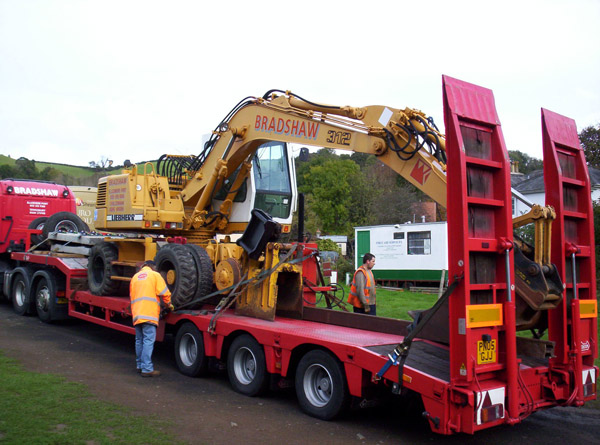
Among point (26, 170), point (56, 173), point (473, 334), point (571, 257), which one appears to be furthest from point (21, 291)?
point (26, 170)

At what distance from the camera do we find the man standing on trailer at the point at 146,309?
8008 mm

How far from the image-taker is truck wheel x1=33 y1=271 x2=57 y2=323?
1184 cm

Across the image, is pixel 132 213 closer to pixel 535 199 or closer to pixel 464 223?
pixel 464 223

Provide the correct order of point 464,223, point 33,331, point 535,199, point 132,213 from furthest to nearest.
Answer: point 535,199 < point 33,331 < point 132,213 < point 464,223

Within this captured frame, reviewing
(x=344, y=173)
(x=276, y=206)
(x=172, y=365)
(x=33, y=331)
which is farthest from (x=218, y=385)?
(x=344, y=173)

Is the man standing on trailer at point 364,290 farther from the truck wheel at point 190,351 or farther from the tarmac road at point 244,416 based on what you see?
the truck wheel at point 190,351

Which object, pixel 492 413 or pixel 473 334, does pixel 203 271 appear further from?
pixel 492 413

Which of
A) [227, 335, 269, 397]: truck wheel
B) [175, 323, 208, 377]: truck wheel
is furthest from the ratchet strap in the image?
[175, 323, 208, 377]: truck wheel

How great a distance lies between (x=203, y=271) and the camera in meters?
8.63

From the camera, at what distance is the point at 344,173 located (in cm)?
4194

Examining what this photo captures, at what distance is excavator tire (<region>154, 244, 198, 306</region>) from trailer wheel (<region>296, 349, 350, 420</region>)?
8.66 ft

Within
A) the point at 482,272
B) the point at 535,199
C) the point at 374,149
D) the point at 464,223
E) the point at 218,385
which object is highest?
the point at 535,199

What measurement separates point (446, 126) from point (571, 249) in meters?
1.90

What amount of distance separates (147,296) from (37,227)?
7.28 m
